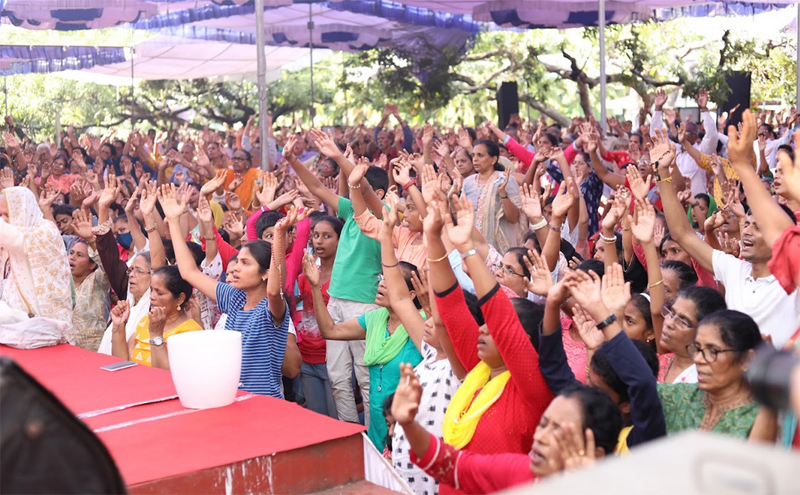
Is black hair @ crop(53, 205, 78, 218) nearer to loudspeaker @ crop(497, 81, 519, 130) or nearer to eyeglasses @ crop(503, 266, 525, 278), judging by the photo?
eyeglasses @ crop(503, 266, 525, 278)

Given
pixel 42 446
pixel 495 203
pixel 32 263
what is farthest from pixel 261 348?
pixel 495 203

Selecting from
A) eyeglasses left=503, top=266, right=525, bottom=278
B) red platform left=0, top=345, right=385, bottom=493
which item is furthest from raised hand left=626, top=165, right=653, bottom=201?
red platform left=0, top=345, right=385, bottom=493

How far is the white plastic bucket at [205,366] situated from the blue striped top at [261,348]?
1059 mm

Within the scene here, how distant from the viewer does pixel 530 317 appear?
307 cm

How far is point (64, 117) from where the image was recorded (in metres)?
21.9

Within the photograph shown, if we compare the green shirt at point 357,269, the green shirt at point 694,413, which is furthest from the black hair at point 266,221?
the green shirt at point 694,413

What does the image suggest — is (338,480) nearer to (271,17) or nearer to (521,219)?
(521,219)

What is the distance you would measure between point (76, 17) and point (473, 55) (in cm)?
968

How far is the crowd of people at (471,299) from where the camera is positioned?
2.47 meters

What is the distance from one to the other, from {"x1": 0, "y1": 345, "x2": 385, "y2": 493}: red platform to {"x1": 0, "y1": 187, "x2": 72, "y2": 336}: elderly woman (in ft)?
4.76

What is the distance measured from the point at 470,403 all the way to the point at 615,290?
0.57 m

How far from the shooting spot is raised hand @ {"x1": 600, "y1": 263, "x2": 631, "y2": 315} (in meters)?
2.84

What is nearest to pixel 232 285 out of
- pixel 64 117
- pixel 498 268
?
pixel 498 268

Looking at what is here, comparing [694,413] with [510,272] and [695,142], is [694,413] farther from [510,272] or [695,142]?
[695,142]
